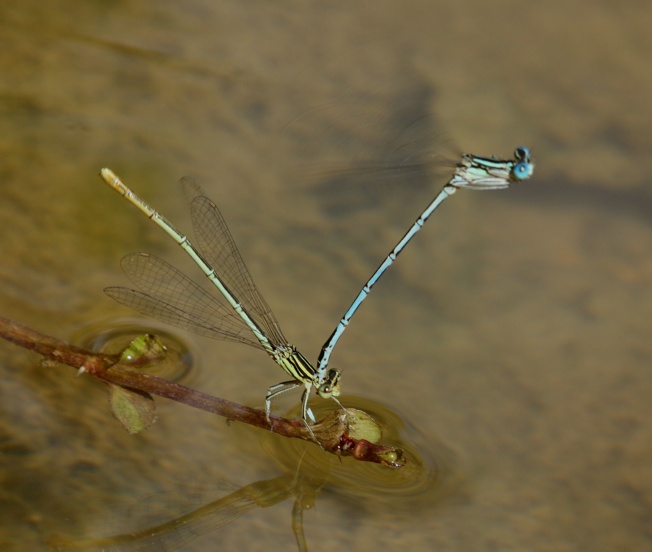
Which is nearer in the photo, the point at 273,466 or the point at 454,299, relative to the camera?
the point at 273,466

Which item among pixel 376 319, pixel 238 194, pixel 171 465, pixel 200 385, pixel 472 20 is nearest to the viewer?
pixel 171 465

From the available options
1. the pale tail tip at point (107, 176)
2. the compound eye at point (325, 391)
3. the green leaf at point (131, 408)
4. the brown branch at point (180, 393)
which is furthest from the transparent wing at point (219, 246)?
the green leaf at point (131, 408)

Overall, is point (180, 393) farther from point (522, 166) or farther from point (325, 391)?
point (522, 166)

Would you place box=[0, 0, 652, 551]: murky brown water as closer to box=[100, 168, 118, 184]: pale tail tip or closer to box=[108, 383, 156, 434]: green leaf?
box=[108, 383, 156, 434]: green leaf

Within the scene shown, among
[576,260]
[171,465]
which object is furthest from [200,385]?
[576,260]

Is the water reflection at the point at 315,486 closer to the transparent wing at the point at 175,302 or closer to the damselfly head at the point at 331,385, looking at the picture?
the damselfly head at the point at 331,385

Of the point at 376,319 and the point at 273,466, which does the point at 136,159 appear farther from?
the point at 273,466

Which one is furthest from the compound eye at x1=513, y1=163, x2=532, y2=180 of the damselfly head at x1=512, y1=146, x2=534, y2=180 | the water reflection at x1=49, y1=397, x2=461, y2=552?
the water reflection at x1=49, y1=397, x2=461, y2=552
